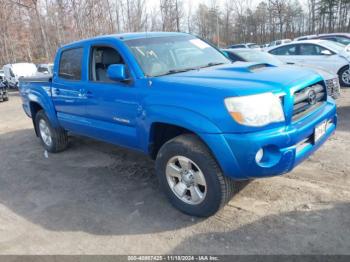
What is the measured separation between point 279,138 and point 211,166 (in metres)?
0.69

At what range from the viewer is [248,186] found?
169 inches

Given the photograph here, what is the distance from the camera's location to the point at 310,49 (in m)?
11.0

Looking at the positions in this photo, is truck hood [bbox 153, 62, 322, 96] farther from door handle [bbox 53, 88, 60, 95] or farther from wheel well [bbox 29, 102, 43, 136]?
wheel well [bbox 29, 102, 43, 136]

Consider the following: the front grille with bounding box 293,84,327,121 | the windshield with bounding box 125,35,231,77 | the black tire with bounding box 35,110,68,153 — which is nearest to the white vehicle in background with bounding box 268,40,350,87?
the windshield with bounding box 125,35,231,77

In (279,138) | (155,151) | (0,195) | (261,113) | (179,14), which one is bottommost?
(0,195)

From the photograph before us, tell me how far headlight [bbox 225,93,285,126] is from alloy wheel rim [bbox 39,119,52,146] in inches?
170

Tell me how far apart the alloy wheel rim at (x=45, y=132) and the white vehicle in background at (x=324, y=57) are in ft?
23.6

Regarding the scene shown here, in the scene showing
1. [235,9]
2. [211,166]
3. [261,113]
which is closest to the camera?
[261,113]

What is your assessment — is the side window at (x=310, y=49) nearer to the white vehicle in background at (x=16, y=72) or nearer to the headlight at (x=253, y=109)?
the headlight at (x=253, y=109)

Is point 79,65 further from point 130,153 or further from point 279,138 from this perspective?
point 279,138

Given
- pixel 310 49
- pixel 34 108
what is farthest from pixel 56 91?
pixel 310 49

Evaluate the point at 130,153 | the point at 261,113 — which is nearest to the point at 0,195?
the point at 130,153

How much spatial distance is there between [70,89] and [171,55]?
1.71 meters

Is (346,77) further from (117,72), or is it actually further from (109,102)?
(117,72)
